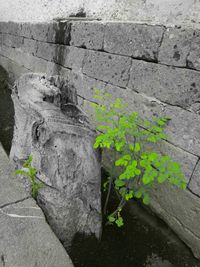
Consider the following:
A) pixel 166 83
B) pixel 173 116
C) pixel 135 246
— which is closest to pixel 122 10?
pixel 166 83

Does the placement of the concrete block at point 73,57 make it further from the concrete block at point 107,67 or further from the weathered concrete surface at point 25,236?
the weathered concrete surface at point 25,236

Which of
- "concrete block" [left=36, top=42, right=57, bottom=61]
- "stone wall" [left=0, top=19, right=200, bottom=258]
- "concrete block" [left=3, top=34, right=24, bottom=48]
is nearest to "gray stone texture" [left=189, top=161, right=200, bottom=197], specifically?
"stone wall" [left=0, top=19, right=200, bottom=258]

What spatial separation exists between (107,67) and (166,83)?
1.06 meters

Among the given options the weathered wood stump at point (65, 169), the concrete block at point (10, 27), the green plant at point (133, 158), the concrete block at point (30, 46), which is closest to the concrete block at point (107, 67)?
the green plant at point (133, 158)

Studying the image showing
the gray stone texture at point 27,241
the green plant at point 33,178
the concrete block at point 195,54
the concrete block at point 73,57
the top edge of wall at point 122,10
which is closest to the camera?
the gray stone texture at point 27,241

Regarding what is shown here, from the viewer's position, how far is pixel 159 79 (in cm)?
247

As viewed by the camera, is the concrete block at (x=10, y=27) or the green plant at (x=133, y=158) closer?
the green plant at (x=133, y=158)

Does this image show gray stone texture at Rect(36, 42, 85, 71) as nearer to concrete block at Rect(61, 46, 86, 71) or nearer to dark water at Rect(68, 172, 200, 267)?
concrete block at Rect(61, 46, 86, 71)

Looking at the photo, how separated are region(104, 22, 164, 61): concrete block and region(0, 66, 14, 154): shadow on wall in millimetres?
1958

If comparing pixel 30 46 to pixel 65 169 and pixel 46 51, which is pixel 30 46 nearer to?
pixel 46 51

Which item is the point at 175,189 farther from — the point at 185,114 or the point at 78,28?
the point at 78,28

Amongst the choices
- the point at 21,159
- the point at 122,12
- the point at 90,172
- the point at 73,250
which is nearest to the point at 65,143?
the point at 90,172

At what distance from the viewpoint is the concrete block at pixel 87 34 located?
130 inches

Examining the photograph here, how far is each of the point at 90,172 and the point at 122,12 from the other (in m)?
2.29
